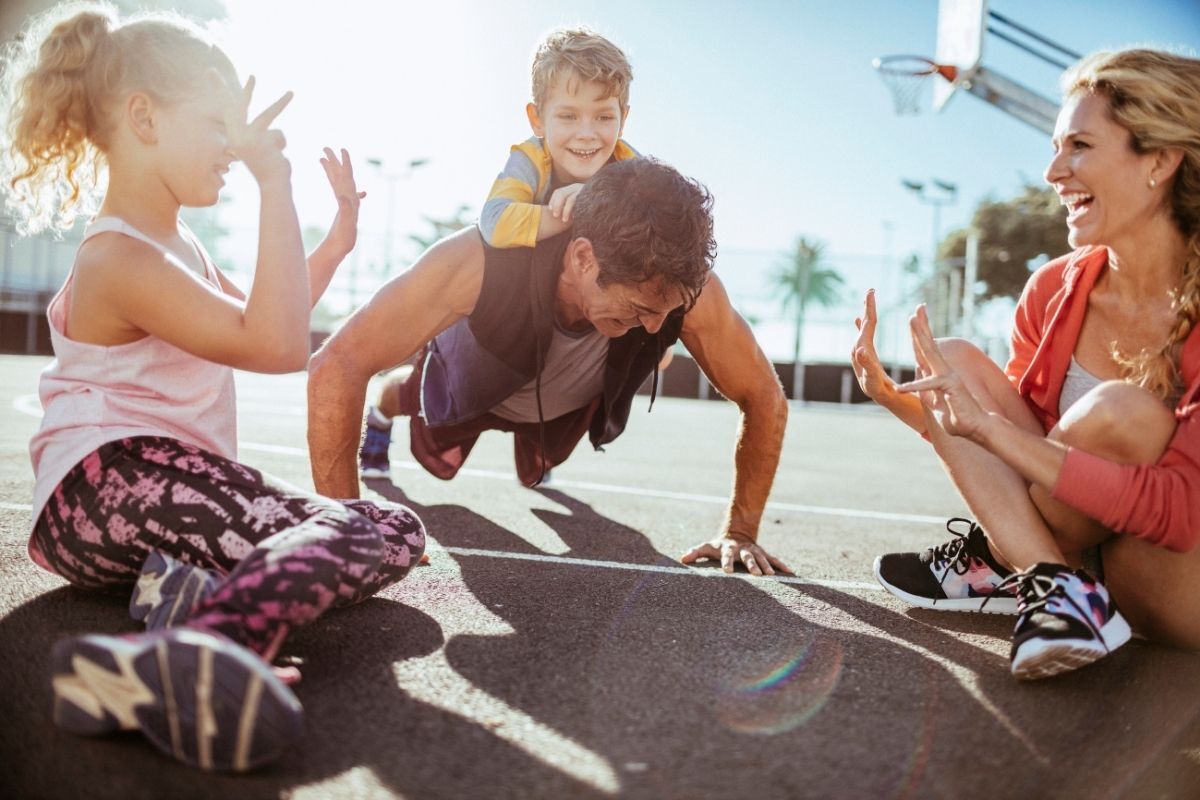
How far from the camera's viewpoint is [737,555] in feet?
Result: 8.85

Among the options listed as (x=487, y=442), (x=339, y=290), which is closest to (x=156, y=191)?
(x=487, y=442)

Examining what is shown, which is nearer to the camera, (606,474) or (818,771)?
(818,771)

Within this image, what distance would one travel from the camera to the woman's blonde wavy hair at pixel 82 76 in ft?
5.81

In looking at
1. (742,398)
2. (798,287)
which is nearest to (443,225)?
(798,287)

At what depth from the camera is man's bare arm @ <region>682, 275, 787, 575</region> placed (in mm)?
2809

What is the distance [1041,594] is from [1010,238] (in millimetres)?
36949

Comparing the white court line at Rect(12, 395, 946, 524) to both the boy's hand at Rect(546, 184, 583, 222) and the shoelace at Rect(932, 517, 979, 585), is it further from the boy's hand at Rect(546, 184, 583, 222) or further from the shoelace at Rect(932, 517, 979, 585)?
the boy's hand at Rect(546, 184, 583, 222)

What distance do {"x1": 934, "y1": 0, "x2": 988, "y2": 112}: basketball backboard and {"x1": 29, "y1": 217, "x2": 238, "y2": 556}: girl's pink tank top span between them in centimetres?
1201

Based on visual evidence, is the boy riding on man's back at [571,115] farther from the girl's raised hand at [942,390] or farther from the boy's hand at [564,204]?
the girl's raised hand at [942,390]

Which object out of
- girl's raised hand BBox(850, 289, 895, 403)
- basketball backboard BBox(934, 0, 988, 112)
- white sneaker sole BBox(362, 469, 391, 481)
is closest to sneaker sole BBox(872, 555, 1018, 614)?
girl's raised hand BBox(850, 289, 895, 403)

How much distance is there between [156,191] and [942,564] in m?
1.93

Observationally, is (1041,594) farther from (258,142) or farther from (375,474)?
(375,474)

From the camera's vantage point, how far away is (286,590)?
4.61 feet

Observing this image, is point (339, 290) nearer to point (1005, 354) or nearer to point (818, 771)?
point (1005, 354)
